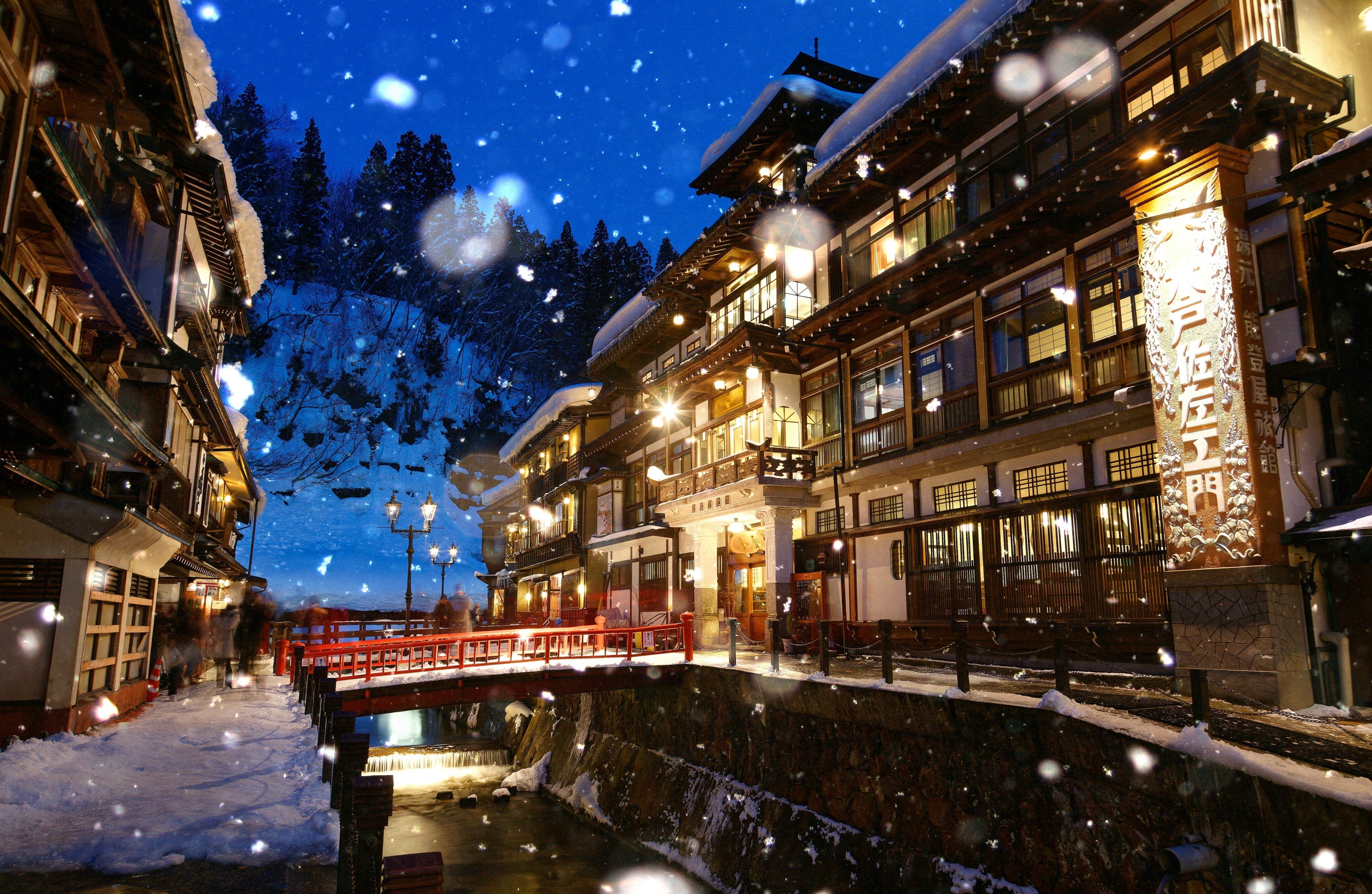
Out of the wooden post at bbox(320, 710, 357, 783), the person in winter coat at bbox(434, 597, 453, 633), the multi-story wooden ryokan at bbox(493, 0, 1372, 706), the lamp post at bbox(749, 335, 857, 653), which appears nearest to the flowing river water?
the wooden post at bbox(320, 710, 357, 783)

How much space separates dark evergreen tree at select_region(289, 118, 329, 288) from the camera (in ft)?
250

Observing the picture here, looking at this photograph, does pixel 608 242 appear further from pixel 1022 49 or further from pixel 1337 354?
pixel 1337 354

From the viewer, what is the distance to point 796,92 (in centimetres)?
2412

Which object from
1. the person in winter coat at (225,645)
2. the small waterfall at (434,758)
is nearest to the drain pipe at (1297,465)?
the small waterfall at (434,758)

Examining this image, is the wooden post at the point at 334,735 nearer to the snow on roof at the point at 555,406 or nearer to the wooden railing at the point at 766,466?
the wooden railing at the point at 766,466

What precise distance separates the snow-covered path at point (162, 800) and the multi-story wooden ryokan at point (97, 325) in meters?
1.62

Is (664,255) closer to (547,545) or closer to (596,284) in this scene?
(596,284)

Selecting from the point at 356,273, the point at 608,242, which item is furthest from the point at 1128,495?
the point at 356,273

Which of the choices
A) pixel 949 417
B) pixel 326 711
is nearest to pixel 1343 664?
pixel 949 417

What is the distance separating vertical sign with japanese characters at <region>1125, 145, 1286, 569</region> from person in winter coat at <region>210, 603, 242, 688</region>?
22942 millimetres

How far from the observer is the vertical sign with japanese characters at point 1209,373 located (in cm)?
1038

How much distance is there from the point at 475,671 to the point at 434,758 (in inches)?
426

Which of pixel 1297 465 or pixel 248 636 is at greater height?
pixel 1297 465

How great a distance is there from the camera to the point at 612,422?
3625 cm
